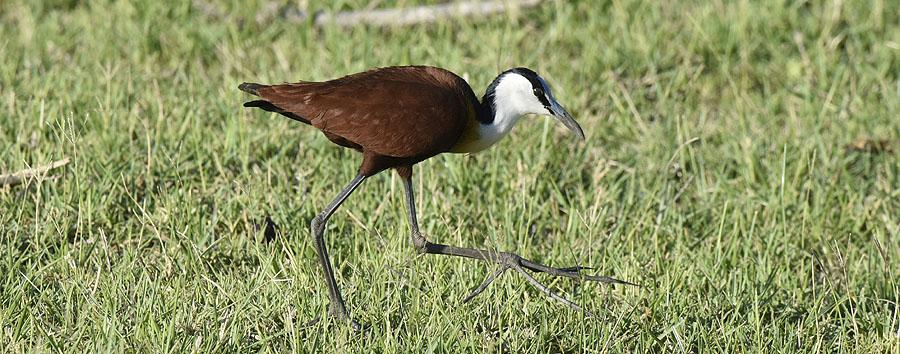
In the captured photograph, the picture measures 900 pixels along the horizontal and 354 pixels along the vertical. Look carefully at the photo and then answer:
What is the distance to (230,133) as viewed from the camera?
4.90 meters

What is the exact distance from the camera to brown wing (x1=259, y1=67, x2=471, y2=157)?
3.68 m

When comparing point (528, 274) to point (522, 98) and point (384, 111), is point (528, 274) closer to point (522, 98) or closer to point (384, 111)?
point (522, 98)

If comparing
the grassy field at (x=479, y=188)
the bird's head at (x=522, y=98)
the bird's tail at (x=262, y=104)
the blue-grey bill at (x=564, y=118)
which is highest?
the bird's tail at (x=262, y=104)

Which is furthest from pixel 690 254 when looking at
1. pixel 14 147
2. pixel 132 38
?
pixel 132 38

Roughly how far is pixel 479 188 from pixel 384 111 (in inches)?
46.3

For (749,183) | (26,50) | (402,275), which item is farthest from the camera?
(26,50)

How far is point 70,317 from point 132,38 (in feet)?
9.09

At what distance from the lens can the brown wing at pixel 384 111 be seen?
3.68 m

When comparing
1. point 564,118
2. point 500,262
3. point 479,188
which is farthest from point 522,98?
point 479,188

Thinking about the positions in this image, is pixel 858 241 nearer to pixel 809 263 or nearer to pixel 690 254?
pixel 809 263

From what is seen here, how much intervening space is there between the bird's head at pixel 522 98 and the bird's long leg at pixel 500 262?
368 millimetres

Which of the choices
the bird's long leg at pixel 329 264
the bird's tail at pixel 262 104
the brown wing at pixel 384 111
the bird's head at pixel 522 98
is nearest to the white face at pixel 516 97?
the bird's head at pixel 522 98

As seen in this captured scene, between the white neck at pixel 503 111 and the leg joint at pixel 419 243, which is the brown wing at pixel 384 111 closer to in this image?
the white neck at pixel 503 111

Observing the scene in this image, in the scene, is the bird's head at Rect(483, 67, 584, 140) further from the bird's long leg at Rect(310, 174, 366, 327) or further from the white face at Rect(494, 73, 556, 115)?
the bird's long leg at Rect(310, 174, 366, 327)
